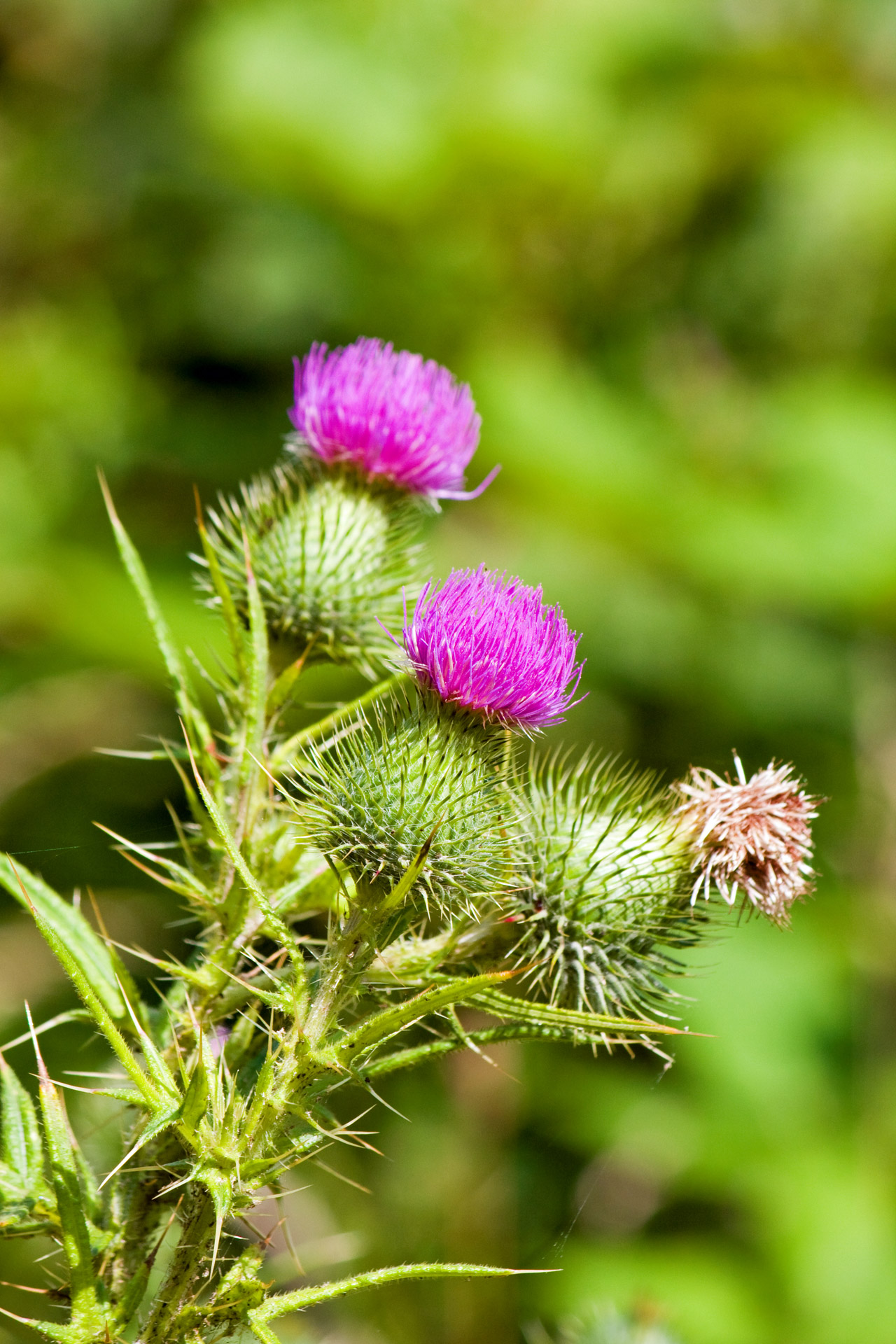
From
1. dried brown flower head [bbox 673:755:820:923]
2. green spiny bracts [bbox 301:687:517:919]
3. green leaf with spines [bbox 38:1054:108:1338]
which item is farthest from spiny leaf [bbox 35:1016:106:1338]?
dried brown flower head [bbox 673:755:820:923]

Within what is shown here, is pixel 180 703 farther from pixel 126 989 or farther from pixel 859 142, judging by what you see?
pixel 859 142

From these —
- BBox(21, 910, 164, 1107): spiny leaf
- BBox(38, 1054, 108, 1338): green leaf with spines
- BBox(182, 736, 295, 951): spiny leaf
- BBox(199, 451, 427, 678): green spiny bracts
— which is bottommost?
BBox(38, 1054, 108, 1338): green leaf with spines

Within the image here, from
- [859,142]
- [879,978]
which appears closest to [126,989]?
[879,978]

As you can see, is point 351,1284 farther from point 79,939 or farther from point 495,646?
point 495,646

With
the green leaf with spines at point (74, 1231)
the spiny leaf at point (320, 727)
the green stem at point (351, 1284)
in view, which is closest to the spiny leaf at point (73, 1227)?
the green leaf with spines at point (74, 1231)

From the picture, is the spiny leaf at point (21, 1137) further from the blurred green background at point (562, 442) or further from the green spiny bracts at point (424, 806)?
the blurred green background at point (562, 442)

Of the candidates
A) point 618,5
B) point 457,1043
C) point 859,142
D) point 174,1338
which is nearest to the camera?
point 174,1338

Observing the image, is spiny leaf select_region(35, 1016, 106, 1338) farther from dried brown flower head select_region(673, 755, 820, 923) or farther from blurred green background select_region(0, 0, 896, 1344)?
blurred green background select_region(0, 0, 896, 1344)
